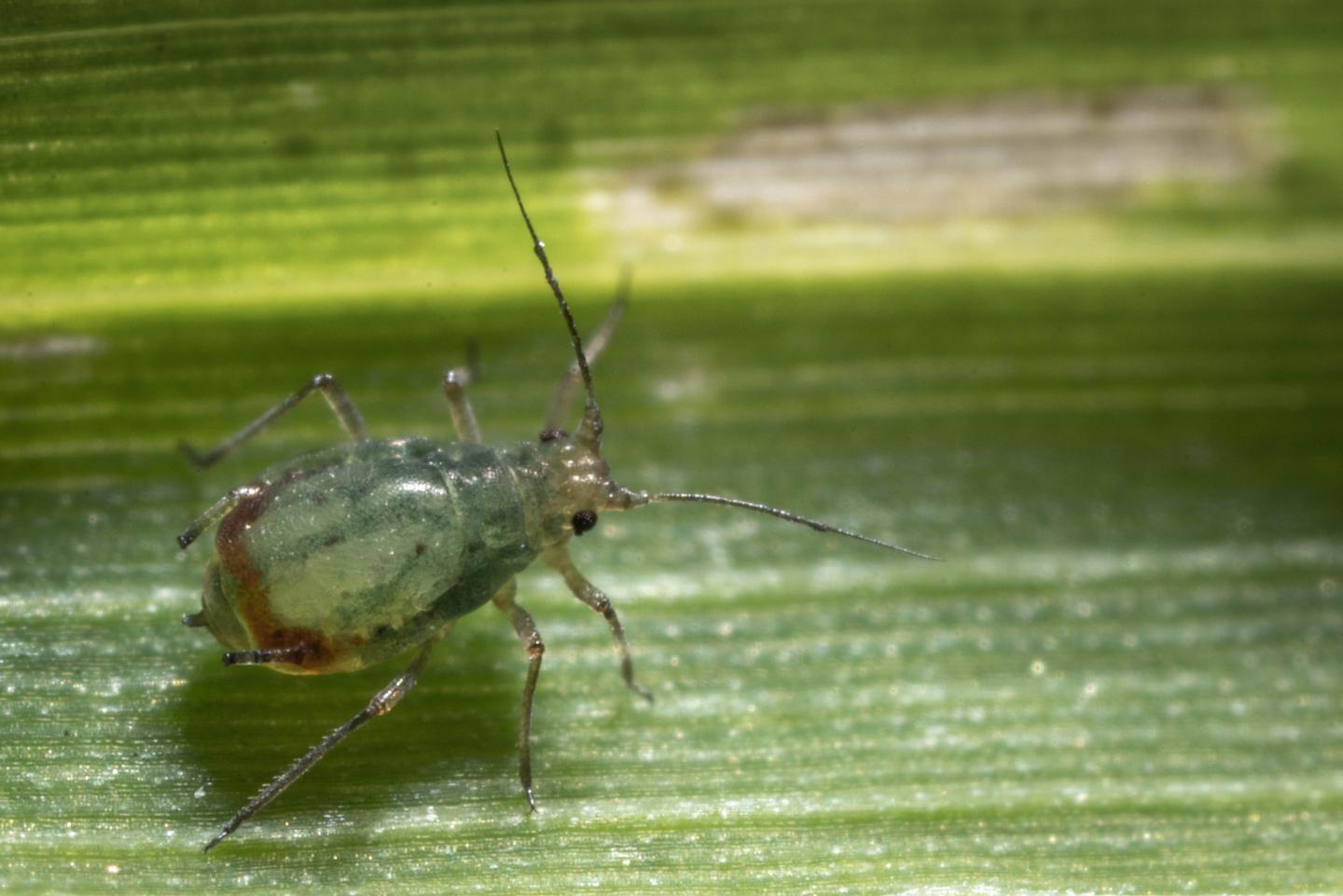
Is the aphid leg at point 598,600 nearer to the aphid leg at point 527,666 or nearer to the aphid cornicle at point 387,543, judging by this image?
the aphid cornicle at point 387,543

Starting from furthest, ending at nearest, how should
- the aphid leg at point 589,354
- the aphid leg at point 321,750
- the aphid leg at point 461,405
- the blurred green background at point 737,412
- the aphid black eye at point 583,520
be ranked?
the aphid leg at point 589,354 → the aphid leg at point 461,405 → the aphid black eye at point 583,520 → the blurred green background at point 737,412 → the aphid leg at point 321,750

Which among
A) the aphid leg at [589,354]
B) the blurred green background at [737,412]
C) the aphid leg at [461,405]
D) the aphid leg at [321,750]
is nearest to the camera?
the aphid leg at [321,750]

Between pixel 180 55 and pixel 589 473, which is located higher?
pixel 180 55

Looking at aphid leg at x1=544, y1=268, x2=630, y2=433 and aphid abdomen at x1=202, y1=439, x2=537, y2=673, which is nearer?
aphid abdomen at x1=202, y1=439, x2=537, y2=673

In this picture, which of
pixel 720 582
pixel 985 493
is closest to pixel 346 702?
pixel 720 582

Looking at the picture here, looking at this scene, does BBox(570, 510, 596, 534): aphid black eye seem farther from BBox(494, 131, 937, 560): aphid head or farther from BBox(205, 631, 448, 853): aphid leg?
BBox(205, 631, 448, 853): aphid leg

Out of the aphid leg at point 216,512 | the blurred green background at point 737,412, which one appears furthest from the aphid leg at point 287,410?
the aphid leg at point 216,512

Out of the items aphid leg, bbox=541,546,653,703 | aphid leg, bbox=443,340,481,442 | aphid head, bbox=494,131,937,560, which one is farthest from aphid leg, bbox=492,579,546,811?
aphid leg, bbox=443,340,481,442

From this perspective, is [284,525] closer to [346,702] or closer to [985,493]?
[346,702]
